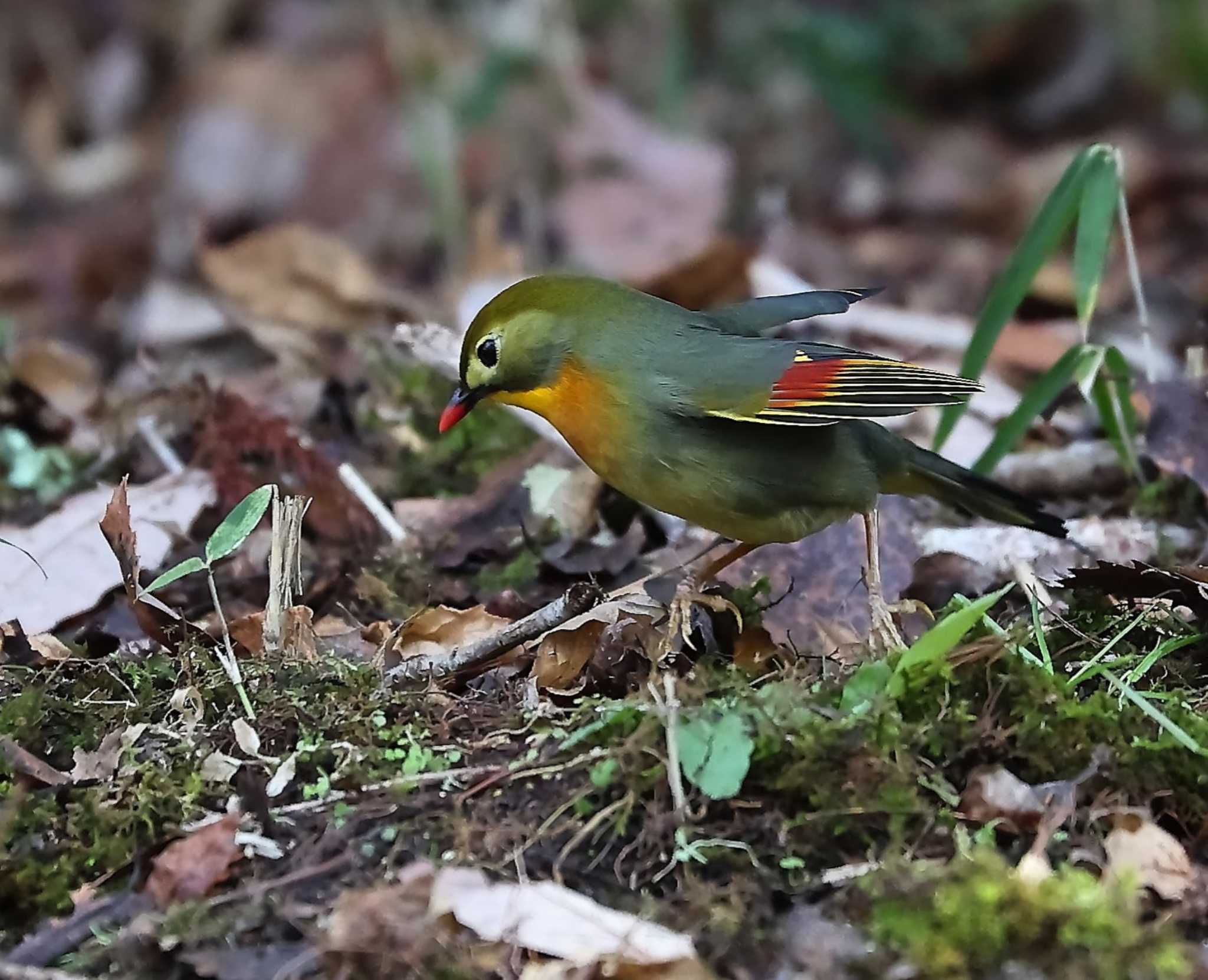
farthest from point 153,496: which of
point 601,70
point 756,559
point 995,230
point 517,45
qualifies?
point 601,70

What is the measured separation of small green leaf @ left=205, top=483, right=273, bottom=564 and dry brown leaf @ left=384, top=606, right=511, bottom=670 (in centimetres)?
57

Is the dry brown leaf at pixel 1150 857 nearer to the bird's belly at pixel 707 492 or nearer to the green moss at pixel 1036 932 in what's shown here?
the green moss at pixel 1036 932

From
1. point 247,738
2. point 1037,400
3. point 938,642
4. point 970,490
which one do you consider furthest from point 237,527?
point 1037,400

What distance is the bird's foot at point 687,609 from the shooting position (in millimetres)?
3273

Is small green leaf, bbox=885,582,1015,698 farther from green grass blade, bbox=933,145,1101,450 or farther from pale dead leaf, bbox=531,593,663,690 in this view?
green grass blade, bbox=933,145,1101,450

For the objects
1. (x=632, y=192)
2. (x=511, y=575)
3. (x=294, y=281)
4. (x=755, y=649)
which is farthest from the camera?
(x=632, y=192)

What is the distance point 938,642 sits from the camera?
268 centimetres

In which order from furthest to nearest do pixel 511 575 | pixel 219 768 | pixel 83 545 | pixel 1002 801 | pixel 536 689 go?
1. pixel 511 575
2. pixel 83 545
3. pixel 536 689
4. pixel 219 768
5. pixel 1002 801

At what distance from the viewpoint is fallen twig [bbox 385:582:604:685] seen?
3.11 meters

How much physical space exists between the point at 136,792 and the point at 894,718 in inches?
56.1

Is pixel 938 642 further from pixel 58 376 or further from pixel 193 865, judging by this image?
pixel 58 376

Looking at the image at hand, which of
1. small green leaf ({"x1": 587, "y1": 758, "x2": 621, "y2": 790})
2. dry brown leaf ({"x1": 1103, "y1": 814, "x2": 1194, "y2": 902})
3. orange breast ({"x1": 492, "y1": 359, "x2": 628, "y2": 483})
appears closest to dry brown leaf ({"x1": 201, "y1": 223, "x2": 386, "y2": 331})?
orange breast ({"x1": 492, "y1": 359, "x2": 628, "y2": 483})

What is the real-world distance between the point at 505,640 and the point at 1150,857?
52.5 inches

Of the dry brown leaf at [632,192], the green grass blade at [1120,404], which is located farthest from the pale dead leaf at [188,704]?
the dry brown leaf at [632,192]
